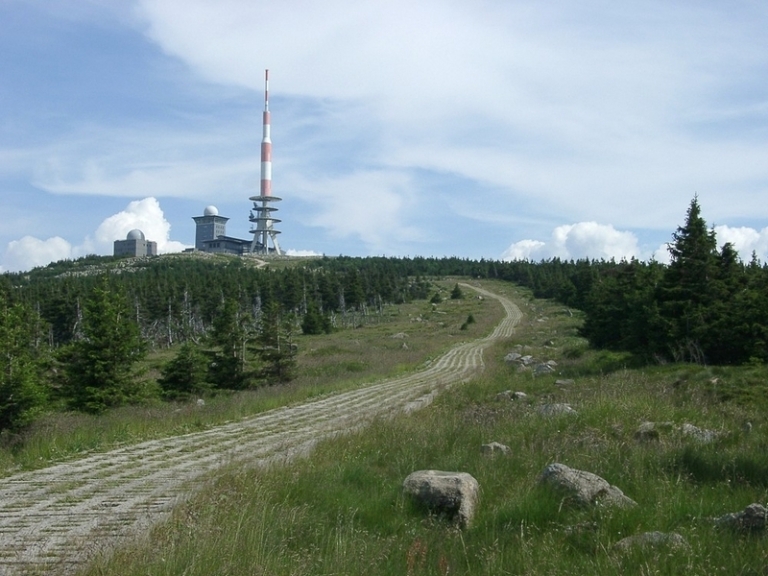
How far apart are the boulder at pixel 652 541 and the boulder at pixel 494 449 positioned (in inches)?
143

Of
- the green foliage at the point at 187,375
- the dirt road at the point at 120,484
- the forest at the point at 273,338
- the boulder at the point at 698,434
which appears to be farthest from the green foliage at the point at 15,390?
the boulder at the point at 698,434

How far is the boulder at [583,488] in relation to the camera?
22.2ft

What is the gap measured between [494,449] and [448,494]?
2.48 metres

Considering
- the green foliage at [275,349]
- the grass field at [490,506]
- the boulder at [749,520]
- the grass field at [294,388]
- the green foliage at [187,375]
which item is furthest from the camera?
the green foliage at [275,349]

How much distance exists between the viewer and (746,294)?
85.1 ft

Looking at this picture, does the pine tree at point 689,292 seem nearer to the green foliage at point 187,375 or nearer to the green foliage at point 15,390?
the green foliage at point 187,375

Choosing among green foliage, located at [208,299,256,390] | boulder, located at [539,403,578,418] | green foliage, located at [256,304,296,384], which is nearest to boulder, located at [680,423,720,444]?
boulder, located at [539,403,578,418]

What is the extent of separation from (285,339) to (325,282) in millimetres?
65181

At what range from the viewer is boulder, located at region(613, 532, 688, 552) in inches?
215

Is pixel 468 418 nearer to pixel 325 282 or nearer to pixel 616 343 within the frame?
pixel 616 343

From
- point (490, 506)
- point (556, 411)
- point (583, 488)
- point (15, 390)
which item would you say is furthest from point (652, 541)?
point (15, 390)

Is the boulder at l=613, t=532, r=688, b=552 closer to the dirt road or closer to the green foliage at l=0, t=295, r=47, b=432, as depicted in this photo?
the dirt road

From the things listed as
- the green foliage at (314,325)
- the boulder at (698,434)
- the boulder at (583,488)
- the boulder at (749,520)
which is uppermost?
the boulder at (749,520)

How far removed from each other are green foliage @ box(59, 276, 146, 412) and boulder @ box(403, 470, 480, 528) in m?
22.8
